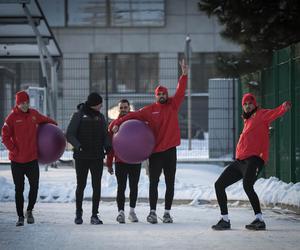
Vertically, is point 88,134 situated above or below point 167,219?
above

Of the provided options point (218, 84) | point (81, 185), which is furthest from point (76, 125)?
point (218, 84)

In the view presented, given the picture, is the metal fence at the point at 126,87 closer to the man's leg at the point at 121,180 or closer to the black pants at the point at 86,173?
the man's leg at the point at 121,180

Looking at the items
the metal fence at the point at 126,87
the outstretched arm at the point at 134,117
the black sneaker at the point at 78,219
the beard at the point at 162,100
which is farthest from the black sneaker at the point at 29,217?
the metal fence at the point at 126,87

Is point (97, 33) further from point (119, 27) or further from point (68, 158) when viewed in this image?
point (68, 158)

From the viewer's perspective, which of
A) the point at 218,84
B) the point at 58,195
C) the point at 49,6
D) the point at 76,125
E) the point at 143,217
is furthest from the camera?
the point at 49,6

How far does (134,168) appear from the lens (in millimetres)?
11680

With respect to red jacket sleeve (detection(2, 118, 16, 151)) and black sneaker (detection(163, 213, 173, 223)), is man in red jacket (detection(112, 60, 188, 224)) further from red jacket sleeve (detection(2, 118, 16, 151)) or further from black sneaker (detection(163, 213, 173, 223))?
red jacket sleeve (detection(2, 118, 16, 151))

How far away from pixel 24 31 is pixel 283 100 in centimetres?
823

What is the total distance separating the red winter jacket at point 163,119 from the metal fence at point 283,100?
10.3 ft

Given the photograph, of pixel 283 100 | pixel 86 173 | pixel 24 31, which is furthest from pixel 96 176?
pixel 24 31

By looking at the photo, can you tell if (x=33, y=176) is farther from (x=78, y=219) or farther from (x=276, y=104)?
(x=276, y=104)

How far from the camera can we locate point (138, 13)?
1716 inches

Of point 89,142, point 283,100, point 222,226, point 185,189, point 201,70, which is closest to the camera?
point 222,226

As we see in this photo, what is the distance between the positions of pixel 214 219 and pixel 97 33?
32.5 meters
